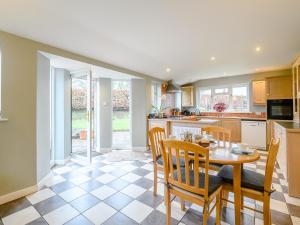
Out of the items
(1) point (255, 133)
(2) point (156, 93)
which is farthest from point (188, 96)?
(1) point (255, 133)

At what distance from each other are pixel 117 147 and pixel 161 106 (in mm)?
2092

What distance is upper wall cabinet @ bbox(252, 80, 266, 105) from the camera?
4.80m

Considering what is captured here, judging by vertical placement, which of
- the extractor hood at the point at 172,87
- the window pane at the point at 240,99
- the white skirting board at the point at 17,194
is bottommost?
the white skirting board at the point at 17,194

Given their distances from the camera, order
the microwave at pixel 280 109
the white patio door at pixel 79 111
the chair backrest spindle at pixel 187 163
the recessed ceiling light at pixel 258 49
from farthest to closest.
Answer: the microwave at pixel 280 109, the white patio door at pixel 79 111, the recessed ceiling light at pixel 258 49, the chair backrest spindle at pixel 187 163

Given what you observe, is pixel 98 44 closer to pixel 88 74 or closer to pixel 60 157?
pixel 88 74

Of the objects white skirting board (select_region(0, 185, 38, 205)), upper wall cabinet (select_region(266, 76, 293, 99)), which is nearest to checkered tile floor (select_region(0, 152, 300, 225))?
white skirting board (select_region(0, 185, 38, 205))

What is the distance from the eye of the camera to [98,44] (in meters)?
2.78

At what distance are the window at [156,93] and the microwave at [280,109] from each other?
3.29 meters

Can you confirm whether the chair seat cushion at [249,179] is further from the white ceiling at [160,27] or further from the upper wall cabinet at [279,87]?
the upper wall cabinet at [279,87]

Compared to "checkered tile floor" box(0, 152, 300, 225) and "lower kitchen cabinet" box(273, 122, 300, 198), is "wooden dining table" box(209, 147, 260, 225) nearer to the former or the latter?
"checkered tile floor" box(0, 152, 300, 225)

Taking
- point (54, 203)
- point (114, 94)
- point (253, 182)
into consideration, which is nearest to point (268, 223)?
point (253, 182)

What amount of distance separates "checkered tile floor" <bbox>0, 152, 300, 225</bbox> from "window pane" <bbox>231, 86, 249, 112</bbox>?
10.1 ft

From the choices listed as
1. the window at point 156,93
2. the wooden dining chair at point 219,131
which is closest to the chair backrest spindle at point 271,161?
the wooden dining chair at point 219,131

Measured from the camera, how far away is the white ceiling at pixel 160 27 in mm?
1831
